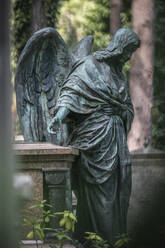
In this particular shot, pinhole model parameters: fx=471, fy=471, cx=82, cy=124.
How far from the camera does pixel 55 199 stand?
14.1ft

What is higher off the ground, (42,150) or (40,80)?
(40,80)

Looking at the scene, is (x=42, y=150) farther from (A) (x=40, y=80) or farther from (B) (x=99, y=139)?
(A) (x=40, y=80)

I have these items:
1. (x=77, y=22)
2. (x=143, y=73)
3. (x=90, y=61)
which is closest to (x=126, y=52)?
(x=90, y=61)

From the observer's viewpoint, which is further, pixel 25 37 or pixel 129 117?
pixel 25 37

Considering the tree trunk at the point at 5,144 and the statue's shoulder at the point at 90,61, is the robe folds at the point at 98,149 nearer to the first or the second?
the statue's shoulder at the point at 90,61

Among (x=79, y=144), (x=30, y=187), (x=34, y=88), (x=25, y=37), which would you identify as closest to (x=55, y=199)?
(x=79, y=144)

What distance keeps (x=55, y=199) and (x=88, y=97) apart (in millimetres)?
1133

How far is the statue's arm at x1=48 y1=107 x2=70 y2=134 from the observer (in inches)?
177

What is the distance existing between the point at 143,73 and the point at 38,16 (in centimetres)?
357

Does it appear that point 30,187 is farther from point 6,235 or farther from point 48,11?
point 48,11

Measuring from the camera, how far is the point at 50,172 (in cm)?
431

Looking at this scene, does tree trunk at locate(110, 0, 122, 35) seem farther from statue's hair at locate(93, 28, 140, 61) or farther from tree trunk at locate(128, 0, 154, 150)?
statue's hair at locate(93, 28, 140, 61)

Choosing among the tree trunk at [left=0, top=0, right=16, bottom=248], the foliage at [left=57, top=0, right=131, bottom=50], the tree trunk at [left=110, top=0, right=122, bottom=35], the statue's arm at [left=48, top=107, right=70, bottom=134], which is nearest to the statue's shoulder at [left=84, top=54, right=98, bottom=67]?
the statue's arm at [left=48, top=107, right=70, bottom=134]

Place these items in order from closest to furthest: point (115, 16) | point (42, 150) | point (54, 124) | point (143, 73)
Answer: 1. point (42, 150)
2. point (54, 124)
3. point (143, 73)
4. point (115, 16)
